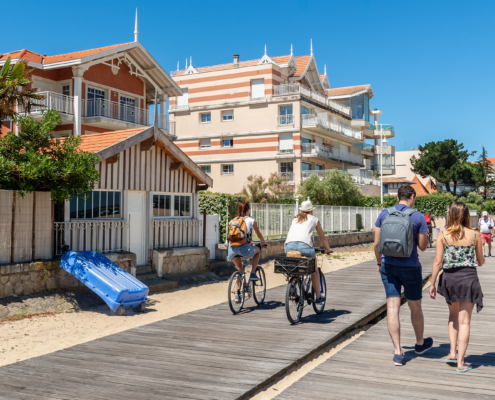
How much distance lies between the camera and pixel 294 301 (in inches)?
324

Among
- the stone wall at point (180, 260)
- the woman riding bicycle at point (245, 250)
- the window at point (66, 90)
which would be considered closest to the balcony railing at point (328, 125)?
the window at point (66, 90)

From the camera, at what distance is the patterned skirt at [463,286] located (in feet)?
17.9

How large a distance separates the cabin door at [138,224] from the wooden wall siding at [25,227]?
9.12 ft

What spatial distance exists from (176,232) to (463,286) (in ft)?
33.6

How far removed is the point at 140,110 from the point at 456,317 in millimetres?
26694

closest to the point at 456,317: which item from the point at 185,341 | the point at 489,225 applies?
the point at 185,341

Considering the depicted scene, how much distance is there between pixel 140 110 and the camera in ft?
98.4

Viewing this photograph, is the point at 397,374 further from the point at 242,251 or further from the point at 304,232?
the point at 242,251

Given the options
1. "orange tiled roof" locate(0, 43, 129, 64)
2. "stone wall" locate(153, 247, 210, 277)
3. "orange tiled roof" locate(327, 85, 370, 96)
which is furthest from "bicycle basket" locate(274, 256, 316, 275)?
"orange tiled roof" locate(327, 85, 370, 96)

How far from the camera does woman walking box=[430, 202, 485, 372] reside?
5492mm

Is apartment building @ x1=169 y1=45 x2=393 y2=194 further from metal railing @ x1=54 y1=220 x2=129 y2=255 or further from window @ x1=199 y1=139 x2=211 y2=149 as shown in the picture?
metal railing @ x1=54 y1=220 x2=129 y2=255

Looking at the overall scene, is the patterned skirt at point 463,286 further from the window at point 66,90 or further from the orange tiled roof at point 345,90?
the orange tiled roof at point 345,90

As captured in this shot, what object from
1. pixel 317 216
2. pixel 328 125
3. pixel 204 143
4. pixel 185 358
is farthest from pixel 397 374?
pixel 204 143

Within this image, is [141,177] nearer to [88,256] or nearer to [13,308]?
[88,256]
